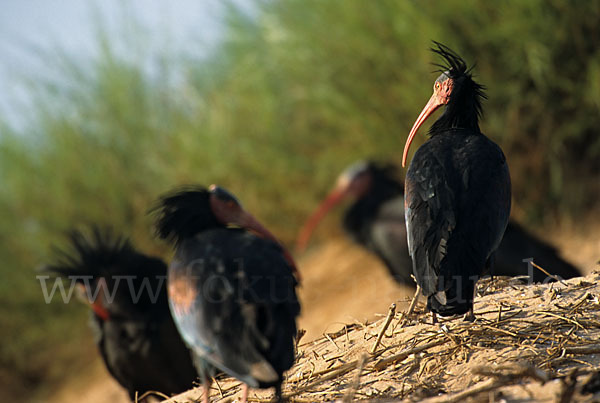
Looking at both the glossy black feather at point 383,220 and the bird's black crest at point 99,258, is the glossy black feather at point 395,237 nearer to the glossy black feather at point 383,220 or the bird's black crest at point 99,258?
the glossy black feather at point 383,220

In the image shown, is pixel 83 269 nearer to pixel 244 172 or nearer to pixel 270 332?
pixel 270 332

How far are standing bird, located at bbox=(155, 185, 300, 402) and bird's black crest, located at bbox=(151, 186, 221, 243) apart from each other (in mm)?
125

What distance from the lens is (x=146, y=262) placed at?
6.34 meters

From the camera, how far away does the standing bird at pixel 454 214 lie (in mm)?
3881

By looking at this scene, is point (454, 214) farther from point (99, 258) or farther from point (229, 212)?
point (99, 258)

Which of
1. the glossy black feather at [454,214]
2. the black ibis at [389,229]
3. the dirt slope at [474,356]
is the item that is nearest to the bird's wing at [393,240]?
the black ibis at [389,229]

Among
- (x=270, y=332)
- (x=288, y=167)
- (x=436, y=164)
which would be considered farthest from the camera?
(x=288, y=167)

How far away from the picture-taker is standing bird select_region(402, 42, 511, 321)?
12.7ft

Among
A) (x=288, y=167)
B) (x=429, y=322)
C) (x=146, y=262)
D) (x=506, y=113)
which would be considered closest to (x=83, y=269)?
(x=146, y=262)

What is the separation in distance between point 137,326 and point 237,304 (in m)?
2.89

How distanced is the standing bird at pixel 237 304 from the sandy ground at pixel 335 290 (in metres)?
5.15

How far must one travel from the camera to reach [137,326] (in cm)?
614

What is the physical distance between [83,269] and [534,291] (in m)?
3.79

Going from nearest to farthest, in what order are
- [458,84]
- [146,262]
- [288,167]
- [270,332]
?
1. [270,332]
2. [458,84]
3. [146,262]
4. [288,167]
